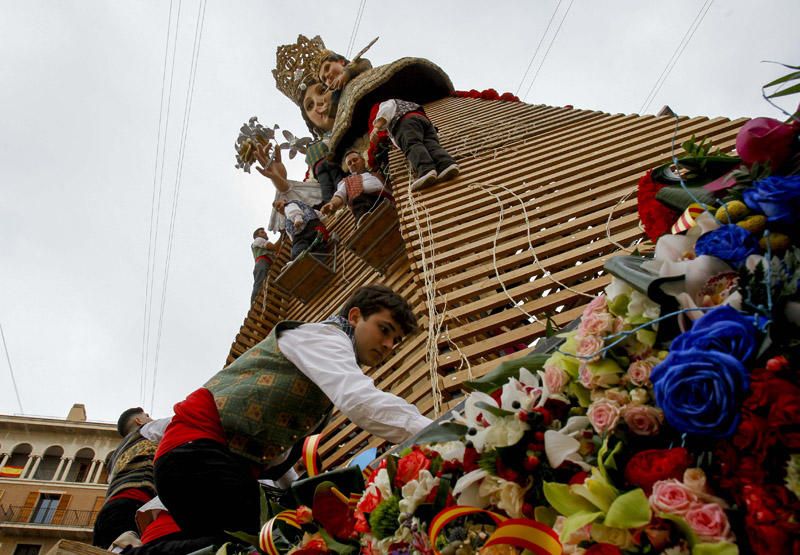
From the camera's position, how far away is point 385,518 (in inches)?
50.7

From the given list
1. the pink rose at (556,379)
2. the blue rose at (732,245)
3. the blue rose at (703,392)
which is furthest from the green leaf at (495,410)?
the blue rose at (732,245)

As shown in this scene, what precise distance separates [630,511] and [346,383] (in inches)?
42.0

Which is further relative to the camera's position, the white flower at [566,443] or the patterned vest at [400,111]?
the patterned vest at [400,111]

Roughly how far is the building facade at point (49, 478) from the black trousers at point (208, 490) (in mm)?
18298

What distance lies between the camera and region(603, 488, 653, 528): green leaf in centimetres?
90

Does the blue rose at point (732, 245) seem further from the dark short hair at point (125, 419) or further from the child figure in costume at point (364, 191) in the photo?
the child figure in costume at point (364, 191)

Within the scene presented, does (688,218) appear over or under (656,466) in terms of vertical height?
over

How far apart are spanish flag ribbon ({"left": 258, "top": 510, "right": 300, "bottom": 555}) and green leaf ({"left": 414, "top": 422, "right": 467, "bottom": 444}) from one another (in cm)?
38

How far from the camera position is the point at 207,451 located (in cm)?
204

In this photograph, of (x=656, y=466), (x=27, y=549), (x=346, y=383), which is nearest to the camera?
(x=656, y=466)

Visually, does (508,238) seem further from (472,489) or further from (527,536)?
(527,536)

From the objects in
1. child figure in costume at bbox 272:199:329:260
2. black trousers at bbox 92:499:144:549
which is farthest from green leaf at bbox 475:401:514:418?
child figure in costume at bbox 272:199:329:260

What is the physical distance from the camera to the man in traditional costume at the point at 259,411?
2.01m

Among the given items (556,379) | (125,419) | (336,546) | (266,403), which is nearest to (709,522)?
(556,379)
